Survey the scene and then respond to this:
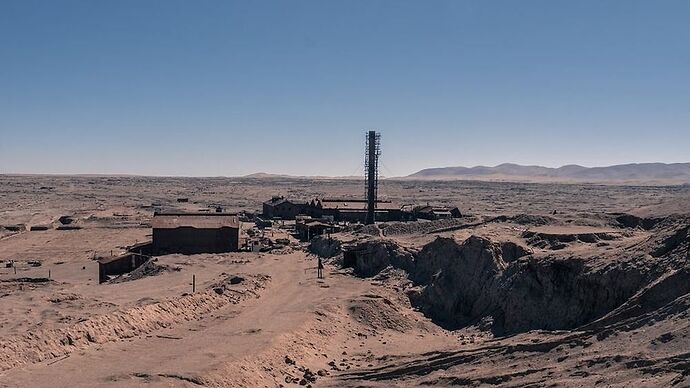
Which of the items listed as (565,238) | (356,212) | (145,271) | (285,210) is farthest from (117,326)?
(285,210)

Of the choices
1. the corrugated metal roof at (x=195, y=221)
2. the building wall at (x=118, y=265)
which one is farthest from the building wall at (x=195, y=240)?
the building wall at (x=118, y=265)

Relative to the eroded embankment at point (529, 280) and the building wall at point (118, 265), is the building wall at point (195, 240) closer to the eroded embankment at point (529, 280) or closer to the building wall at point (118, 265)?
the building wall at point (118, 265)

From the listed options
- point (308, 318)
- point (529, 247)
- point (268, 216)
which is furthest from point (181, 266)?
point (268, 216)

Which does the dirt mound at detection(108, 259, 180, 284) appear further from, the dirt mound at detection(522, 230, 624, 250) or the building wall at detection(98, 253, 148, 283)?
the dirt mound at detection(522, 230, 624, 250)

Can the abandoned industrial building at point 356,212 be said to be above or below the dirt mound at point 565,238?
below

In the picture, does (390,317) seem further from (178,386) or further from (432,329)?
(178,386)

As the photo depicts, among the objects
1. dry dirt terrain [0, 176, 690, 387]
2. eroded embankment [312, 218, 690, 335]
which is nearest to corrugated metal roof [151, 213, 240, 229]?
dry dirt terrain [0, 176, 690, 387]
